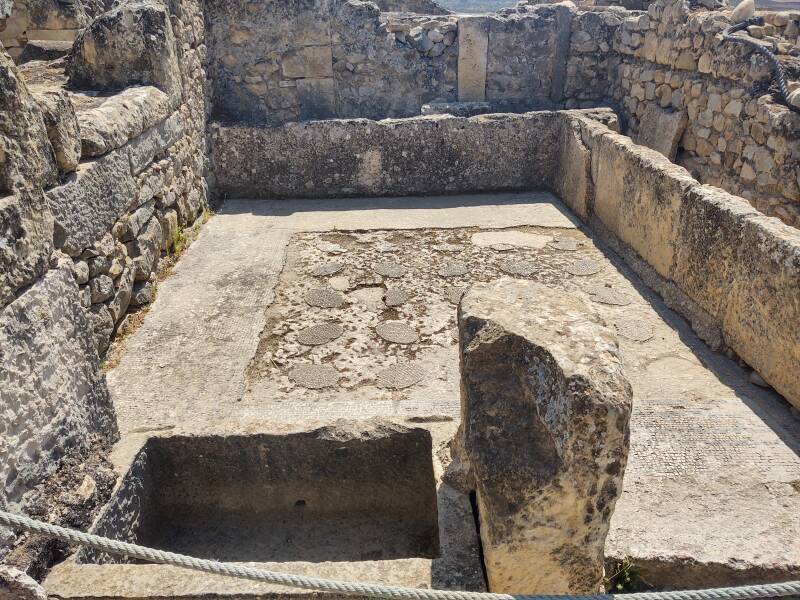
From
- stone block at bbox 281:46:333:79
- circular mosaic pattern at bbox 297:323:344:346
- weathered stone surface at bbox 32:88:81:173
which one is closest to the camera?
weathered stone surface at bbox 32:88:81:173

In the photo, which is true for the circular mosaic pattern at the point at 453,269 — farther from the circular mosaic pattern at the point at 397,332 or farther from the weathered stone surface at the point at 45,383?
the weathered stone surface at the point at 45,383

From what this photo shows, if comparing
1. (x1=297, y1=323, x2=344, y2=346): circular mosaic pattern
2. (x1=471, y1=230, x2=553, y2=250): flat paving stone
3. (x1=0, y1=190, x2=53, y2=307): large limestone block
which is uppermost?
(x1=0, y1=190, x2=53, y2=307): large limestone block

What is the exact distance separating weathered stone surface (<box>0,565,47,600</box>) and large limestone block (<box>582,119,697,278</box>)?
13.4 ft

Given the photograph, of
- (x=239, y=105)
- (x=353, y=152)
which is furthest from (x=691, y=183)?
(x=239, y=105)

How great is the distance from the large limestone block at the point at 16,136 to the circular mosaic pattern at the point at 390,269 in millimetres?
2957

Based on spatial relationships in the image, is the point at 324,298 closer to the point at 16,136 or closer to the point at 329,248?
the point at 329,248

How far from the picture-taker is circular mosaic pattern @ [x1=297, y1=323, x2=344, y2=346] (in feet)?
13.6

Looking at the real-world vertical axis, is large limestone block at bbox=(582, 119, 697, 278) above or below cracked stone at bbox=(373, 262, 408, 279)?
above

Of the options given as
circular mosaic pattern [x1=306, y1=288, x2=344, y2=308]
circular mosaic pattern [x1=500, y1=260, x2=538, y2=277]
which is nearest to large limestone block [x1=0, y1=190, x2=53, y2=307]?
circular mosaic pattern [x1=306, y1=288, x2=344, y2=308]

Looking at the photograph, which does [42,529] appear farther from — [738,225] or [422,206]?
[422,206]

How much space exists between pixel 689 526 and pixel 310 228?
4253 mm

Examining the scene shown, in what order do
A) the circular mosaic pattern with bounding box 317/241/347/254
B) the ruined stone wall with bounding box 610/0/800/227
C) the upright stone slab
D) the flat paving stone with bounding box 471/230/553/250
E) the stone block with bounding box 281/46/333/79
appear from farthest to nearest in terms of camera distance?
the upright stone slab < the stone block with bounding box 281/46/333/79 < the flat paving stone with bounding box 471/230/553/250 < the circular mosaic pattern with bounding box 317/241/347/254 < the ruined stone wall with bounding box 610/0/800/227

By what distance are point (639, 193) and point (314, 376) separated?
2893mm

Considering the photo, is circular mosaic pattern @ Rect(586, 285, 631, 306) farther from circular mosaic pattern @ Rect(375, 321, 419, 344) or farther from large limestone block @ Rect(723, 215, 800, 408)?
circular mosaic pattern @ Rect(375, 321, 419, 344)
